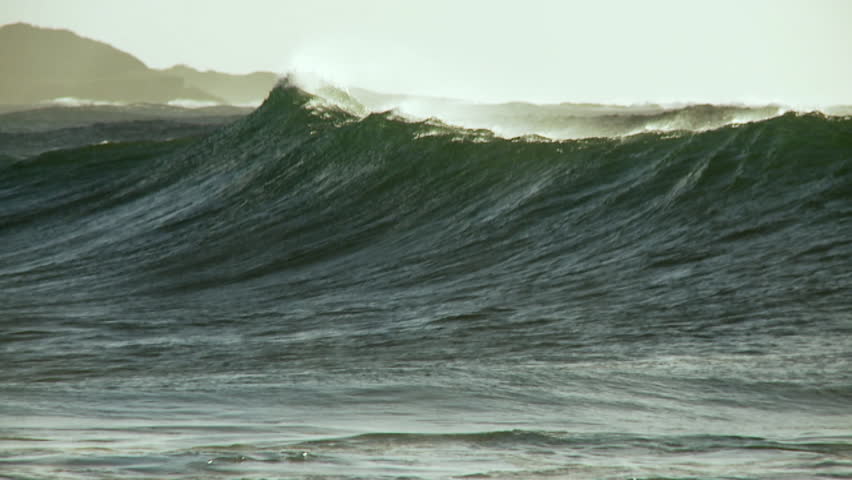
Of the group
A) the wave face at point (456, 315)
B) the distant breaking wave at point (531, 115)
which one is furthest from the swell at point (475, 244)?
the distant breaking wave at point (531, 115)

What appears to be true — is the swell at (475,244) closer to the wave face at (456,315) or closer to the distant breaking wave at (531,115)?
the wave face at (456,315)

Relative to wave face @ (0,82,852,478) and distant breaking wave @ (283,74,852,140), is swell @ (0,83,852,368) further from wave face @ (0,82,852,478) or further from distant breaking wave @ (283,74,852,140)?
distant breaking wave @ (283,74,852,140)

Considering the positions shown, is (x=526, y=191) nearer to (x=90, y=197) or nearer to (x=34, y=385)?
(x=34, y=385)

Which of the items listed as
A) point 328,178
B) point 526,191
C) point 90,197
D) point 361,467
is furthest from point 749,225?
point 90,197

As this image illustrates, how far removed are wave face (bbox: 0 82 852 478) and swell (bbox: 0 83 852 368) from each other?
37 millimetres

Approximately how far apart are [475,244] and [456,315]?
249cm

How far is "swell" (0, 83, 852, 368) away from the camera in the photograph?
21.0ft

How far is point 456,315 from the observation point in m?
6.90

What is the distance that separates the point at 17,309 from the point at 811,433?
6490 millimetres

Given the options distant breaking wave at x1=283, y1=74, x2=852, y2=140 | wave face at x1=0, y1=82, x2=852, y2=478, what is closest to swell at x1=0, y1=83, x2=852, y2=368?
wave face at x1=0, y1=82, x2=852, y2=478

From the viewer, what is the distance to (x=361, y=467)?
10.6 feet

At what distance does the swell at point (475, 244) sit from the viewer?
252 inches

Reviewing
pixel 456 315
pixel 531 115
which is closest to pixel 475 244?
pixel 456 315

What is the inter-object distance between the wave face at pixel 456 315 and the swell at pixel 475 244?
4cm
